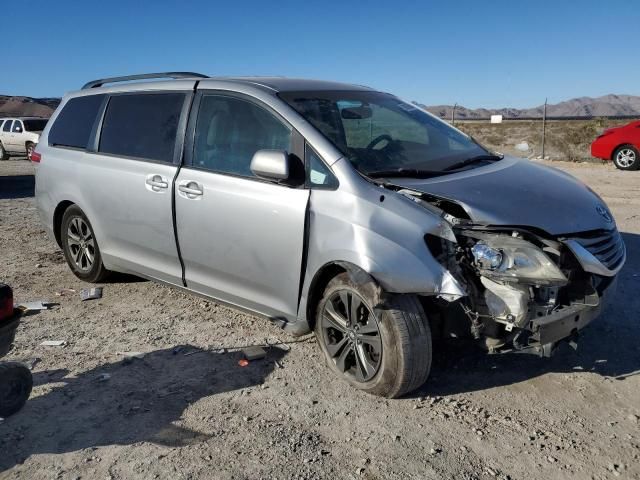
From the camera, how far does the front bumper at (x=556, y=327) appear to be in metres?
3.32

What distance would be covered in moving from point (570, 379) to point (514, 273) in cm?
107

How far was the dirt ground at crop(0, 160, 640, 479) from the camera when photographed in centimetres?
303

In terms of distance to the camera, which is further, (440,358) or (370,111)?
(370,111)

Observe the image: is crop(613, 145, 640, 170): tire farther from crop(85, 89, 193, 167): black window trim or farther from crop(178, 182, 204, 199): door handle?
crop(178, 182, 204, 199): door handle

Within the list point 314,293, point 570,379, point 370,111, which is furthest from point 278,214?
point 570,379

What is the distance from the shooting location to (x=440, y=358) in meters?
4.21

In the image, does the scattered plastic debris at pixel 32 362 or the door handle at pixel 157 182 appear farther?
the door handle at pixel 157 182

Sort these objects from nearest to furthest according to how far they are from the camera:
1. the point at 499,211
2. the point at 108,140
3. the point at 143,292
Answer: the point at 499,211 < the point at 108,140 < the point at 143,292

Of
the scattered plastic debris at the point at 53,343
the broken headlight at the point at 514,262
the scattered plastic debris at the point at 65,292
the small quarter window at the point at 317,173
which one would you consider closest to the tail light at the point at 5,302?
the scattered plastic debris at the point at 53,343

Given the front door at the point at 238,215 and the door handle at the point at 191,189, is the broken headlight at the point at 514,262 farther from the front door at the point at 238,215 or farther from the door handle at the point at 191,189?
the door handle at the point at 191,189

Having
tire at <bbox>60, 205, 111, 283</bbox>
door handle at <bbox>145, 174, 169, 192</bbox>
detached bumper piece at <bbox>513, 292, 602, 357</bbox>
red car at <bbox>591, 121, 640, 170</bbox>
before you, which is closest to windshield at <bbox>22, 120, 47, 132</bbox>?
tire at <bbox>60, 205, 111, 283</bbox>

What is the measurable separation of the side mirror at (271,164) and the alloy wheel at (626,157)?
569 inches

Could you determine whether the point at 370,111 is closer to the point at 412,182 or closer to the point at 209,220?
the point at 412,182

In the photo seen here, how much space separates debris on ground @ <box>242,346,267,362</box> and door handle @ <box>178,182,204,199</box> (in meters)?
1.16
